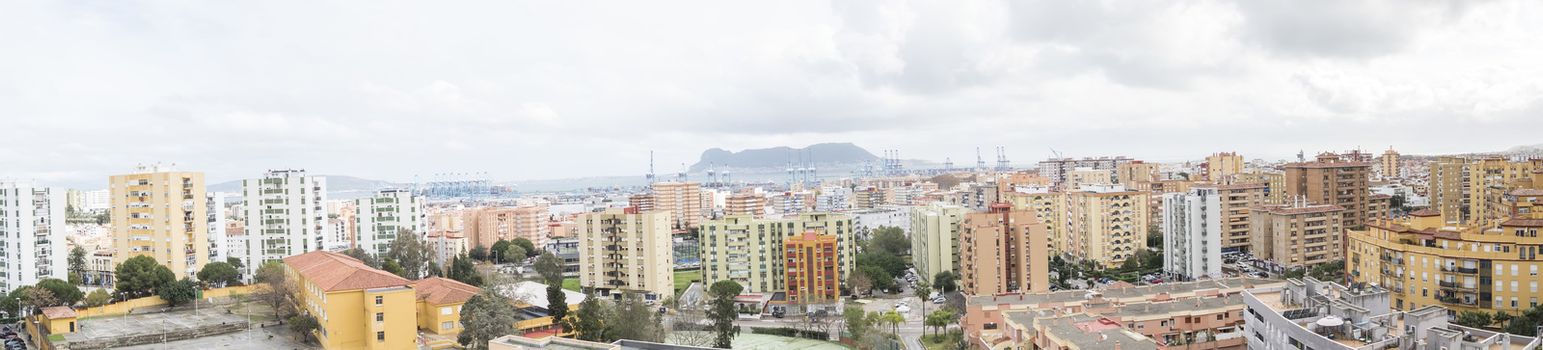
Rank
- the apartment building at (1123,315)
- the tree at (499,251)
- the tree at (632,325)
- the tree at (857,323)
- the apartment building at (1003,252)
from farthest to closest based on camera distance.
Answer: the tree at (499,251) < the apartment building at (1003,252) < the tree at (857,323) < the tree at (632,325) < the apartment building at (1123,315)

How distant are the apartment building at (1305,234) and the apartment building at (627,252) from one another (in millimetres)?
16109

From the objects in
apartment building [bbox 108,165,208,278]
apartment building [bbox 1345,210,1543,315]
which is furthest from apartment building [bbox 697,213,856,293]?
apartment building [bbox 108,165,208,278]

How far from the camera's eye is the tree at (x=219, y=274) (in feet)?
72.5

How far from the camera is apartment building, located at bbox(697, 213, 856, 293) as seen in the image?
948 inches

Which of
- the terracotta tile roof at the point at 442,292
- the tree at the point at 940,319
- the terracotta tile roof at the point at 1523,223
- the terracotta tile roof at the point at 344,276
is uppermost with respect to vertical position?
the terracotta tile roof at the point at 1523,223

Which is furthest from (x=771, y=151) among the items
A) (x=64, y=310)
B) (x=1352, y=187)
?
(x=64, y=310)

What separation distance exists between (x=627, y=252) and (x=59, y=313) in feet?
38.4

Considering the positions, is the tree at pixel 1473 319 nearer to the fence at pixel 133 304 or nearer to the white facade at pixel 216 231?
the fence at pixel 133 304

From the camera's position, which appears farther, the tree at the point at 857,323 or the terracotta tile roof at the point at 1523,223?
the tree at the point at 857,323

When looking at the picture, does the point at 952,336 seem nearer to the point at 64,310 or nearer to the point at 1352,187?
the point at 64,310

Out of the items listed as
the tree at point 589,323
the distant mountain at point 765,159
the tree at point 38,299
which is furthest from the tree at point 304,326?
the distant mountain at point 765,159

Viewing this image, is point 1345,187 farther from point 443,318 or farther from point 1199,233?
point 443,318

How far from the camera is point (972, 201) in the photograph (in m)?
44.0

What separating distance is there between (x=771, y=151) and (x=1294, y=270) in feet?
565
